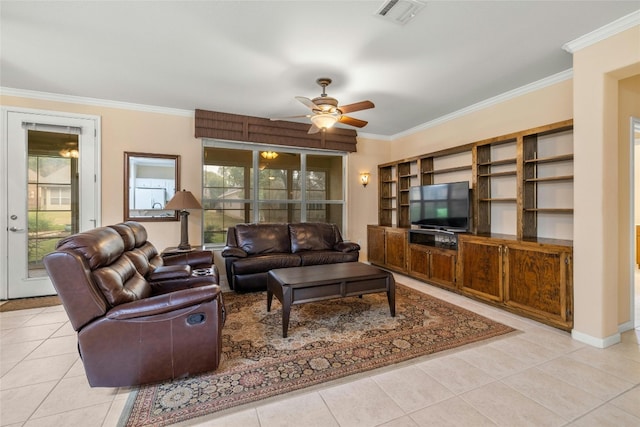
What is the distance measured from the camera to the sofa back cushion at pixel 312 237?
15.8 feet

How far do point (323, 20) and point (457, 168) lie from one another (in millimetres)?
3114

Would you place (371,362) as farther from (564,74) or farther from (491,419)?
(564,74)

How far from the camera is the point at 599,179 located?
247cm

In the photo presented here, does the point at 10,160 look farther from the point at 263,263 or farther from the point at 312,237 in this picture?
the point at 312,237

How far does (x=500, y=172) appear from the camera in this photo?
391 centimetres

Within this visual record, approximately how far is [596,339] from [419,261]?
2.29 m

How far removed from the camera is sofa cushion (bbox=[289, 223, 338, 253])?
480cm

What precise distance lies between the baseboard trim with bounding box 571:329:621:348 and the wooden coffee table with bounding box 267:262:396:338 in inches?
63.3

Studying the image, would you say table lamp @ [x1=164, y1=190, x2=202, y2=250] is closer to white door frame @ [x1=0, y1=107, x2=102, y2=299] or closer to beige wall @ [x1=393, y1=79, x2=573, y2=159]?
white door frame @ [x1=0, y1=107, x2=102, y2=299]

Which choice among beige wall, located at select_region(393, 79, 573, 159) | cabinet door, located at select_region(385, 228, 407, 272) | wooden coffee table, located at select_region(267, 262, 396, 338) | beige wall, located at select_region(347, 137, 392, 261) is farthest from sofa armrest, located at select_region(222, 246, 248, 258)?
beige wall, located at select_region(393, 79, 573, 159)

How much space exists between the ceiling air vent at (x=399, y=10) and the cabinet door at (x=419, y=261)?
3.15m

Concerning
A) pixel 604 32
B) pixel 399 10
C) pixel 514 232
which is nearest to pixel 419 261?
pixel 514 232

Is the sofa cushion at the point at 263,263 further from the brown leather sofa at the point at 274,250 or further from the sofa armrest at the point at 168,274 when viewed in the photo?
the sofa armrest at the point at 168,274

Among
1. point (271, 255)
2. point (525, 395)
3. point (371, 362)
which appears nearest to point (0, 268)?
point (271, 255)
